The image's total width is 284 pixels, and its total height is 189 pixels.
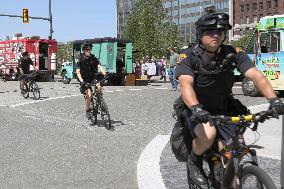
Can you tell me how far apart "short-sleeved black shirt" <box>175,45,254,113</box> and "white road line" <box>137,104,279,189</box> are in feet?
4.75

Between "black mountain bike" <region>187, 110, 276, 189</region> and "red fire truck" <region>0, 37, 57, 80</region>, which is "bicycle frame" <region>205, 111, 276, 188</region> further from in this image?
"red fire truck" <region>0, 37, 57, 80</region>

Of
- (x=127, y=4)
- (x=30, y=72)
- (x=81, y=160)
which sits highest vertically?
(x=127, y=4)

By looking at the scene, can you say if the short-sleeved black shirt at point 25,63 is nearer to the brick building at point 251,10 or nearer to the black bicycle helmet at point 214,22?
the black bicycle helmet at point 214,22

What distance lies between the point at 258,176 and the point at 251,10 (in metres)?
100.0

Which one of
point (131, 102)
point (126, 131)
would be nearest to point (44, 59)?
point (131, 102)

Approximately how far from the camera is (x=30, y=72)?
18.6 m

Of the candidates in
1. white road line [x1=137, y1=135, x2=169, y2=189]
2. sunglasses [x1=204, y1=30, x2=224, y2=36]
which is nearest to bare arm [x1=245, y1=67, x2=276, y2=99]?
sunglasses [x1=204, y1=30, x2=224, y2=36]

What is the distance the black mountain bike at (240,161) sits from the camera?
3.34 metres

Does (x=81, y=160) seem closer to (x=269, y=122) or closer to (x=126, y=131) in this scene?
(x=126, y=131)

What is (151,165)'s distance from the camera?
6.29m

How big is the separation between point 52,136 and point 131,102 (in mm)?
7211

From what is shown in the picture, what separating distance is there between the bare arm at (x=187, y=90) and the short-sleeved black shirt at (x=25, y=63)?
15046 mm

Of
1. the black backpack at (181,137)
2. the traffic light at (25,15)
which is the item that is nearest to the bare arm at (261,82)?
the black backpack at (181,137)

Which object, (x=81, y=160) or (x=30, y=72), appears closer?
(x=81, y=160)
